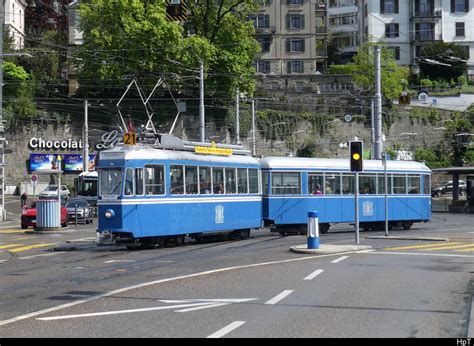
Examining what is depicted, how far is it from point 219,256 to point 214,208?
5.88 meters

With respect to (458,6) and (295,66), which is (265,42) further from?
(458,6)

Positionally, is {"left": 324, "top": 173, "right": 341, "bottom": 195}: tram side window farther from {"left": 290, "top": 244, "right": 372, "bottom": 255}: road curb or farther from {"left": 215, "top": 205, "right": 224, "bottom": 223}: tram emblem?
{"left": 290, "top": 244, "right": 372, "bottom": 255}: road curb

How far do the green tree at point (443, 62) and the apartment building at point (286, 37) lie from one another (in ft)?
41.5

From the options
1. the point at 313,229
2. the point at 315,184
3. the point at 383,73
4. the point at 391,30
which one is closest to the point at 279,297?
the point at 313,229

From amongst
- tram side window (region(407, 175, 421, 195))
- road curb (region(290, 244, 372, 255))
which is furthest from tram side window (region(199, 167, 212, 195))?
tram side window (region(407, 175, 421, 195))

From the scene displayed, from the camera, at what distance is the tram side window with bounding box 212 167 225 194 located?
28.0 meters

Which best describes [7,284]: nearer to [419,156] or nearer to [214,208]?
[214,208]

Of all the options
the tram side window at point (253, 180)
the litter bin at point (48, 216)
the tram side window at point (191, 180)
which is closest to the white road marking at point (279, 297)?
the tram side window at point (191, 180)

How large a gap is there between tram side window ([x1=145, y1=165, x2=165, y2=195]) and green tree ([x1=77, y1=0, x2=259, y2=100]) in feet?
123

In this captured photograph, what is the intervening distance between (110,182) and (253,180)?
720cm

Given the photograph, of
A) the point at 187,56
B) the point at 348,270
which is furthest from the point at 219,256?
the point at 187,56

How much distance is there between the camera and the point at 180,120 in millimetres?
71250

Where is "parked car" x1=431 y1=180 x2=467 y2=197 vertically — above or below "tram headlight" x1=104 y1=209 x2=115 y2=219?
below

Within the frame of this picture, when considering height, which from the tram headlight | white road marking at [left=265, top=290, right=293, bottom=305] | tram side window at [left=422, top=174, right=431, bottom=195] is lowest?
white road marking at [left=265, top=290, right=293, bottom=305]
